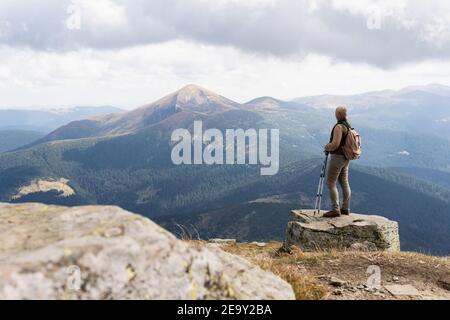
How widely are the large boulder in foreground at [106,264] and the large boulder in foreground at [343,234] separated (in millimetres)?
12760

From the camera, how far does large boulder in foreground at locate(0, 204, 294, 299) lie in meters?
4.47

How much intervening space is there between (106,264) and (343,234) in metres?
15.6

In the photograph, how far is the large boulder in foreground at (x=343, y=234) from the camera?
18.6m

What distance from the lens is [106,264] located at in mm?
4703

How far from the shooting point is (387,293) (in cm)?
979

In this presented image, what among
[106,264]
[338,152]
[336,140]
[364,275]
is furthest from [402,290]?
[106,264]

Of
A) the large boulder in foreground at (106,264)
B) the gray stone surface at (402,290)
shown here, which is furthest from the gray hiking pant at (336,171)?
the large boulder in foreground at (106,264)

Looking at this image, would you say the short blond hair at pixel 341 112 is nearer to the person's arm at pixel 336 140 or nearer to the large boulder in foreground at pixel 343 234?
the person's arm at pixel 336 140

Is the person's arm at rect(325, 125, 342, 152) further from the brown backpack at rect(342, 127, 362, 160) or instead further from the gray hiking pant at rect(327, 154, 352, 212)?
the gray hiking pant at rect(327, 154, 352, 212)

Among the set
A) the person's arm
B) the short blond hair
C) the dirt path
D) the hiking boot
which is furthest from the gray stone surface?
the hiking boot

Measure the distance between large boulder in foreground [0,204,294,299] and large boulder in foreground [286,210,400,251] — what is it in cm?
1276
